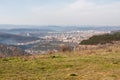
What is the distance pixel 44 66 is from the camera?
19422 mm

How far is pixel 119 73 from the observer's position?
16.2 m

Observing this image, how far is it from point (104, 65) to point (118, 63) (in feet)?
3.63

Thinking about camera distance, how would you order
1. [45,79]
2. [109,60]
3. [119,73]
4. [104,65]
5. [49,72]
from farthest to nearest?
[109,60] < [104,65] < [49,72] < [119,73] < [45,79]

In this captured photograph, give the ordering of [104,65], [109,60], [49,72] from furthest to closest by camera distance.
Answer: [109,60], [104,65], [49,72]

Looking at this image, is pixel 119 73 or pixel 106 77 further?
pixel 119 73

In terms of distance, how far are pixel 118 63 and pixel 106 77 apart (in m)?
4.87

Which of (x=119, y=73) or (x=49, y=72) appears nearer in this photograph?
(x=119, y=73)

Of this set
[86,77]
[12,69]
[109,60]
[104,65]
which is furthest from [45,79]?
[109,60]

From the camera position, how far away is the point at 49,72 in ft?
56.6

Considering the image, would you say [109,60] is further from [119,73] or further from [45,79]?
[45,79]

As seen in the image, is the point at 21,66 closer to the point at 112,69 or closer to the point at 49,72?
the point at 49,72

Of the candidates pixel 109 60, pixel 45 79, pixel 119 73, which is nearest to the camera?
pixel 45 79

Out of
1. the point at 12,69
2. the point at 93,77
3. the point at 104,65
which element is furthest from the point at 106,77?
the point at 12,69

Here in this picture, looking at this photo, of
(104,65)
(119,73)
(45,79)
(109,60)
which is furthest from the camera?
(109,60)
